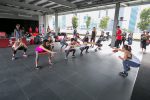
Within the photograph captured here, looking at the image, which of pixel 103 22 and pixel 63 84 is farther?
pixel 103 22

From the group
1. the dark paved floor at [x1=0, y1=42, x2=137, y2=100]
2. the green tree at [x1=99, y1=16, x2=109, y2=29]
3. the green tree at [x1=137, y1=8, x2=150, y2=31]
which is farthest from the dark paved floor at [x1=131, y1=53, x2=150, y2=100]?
the green tree at [x1=99, y1=16, x2=109, y2=29]

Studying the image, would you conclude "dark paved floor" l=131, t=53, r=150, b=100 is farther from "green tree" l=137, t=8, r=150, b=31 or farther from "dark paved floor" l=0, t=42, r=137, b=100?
"green tree" l=137, t=8, r=150, b=31

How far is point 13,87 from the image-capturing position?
8.52 ft

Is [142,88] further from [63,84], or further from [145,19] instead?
[145,19]

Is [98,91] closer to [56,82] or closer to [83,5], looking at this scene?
[56,82]


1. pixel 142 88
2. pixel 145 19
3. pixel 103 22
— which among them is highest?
pixel 103 22

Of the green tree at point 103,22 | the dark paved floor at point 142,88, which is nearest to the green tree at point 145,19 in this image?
the green tree at point 103,22

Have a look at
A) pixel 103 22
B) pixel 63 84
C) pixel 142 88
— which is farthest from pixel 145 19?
pixel 63 84

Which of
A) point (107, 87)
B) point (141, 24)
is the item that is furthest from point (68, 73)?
point (141, 24)

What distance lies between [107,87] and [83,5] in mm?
8480

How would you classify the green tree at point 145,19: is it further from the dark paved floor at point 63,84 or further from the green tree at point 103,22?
the dark paved floor at point 63,84

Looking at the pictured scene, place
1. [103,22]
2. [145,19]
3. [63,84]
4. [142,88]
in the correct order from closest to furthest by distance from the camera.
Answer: [142,88] < [63,84] < [145,19] < [103,22]

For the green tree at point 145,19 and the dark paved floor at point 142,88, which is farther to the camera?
the green tree at point 145,19

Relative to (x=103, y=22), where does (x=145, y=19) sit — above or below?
below
